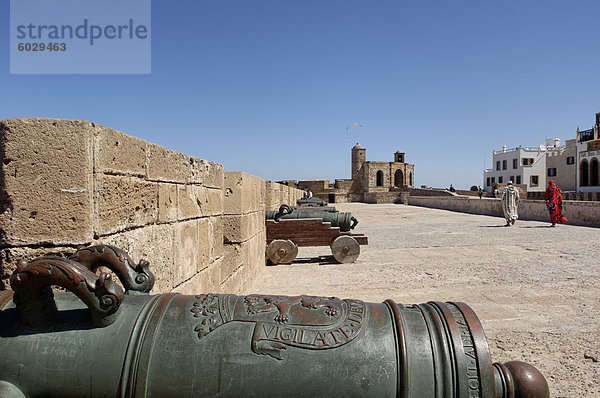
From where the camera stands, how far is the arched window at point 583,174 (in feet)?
130

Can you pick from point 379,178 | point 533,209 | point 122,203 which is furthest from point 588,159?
point 122,203

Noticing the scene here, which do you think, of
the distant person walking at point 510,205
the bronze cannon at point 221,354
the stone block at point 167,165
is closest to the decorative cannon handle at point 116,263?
the bronze cannon at point 221,354

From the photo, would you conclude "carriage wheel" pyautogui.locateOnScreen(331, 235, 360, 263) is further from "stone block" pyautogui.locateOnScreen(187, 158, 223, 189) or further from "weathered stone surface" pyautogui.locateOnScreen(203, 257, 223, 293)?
"stone block" pyautogui.locateOnScreen(187, 158, 223, 189)

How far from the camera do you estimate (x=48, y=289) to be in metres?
1.19

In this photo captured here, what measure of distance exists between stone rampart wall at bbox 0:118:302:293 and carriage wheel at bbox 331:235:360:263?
3599 mm

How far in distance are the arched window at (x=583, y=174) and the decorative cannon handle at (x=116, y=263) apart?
154 feet

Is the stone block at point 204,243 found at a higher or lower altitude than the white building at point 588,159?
lower

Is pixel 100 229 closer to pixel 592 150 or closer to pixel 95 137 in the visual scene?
pixel 95 137

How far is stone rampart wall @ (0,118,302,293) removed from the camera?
1651 mm

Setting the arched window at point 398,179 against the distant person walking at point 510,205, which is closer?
the distant person walking at point 510,205

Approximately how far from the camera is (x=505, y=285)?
4.98 meters

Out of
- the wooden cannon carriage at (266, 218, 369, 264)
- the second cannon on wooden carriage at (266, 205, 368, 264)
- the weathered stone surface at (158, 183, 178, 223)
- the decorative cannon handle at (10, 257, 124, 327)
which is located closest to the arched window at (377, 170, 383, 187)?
the second cannon on wooden carriage at (266, 205, 368, 264)

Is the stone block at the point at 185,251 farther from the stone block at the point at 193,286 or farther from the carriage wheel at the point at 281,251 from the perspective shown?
the carriage wheel at the point at 281,251

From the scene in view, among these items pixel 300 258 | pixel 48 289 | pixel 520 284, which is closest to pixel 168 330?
pixel 48 289
